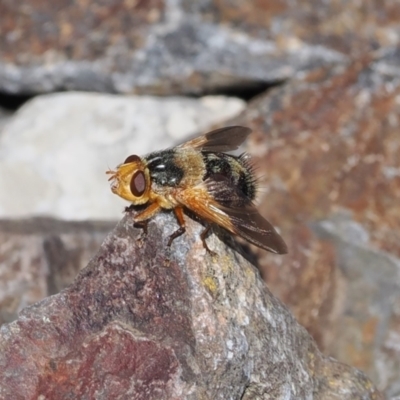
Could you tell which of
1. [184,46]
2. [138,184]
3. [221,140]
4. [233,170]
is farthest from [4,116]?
[138,184]

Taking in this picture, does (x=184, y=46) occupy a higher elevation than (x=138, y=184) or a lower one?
lower

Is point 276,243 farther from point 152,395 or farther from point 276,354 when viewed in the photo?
point 152,395

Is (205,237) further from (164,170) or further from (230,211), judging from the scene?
(164,170)

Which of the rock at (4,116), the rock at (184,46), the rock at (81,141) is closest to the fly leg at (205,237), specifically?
the rock at (81,141)

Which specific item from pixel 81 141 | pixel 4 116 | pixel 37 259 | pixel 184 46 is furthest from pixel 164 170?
pixel 4 116

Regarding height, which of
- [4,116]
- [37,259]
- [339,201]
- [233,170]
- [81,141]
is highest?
[233,170]

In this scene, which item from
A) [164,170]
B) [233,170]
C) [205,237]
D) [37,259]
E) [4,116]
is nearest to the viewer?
[205,237]

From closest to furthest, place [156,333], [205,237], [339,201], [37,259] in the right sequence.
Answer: [156,333]
[205,237]
[37,259]
[339,201]

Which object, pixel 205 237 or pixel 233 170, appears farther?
pixel 233 170
